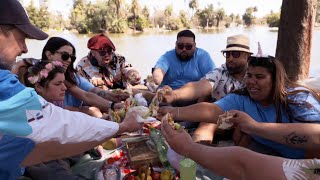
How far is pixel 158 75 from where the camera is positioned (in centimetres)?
481

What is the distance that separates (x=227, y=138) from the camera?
3869 millimetres

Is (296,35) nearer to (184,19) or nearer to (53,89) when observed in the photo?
(53,89)

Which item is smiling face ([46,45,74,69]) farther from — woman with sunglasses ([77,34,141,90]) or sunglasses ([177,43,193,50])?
sunglasses ([177,43,193,50])

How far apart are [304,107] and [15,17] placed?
2.42m

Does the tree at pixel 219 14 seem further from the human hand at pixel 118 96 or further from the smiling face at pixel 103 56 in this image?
the human hand at pixel 118 96

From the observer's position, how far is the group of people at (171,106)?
1485 millimetres

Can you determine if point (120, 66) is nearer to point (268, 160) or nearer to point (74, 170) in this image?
point (74, 170)

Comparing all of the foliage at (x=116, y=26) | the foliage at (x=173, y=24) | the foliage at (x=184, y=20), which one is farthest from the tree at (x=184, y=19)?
the foliage at (x=116, y=26)

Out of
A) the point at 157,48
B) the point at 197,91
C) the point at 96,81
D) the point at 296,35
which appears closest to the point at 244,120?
the point at 197,91

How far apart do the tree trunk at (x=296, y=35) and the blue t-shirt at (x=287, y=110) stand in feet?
8.03

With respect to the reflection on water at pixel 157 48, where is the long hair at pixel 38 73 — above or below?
above

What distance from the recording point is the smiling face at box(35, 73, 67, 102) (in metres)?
3.13

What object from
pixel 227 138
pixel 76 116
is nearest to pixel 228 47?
pixel 227 138

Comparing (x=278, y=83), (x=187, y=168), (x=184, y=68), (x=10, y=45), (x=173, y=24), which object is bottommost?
(x=173, y=24)
